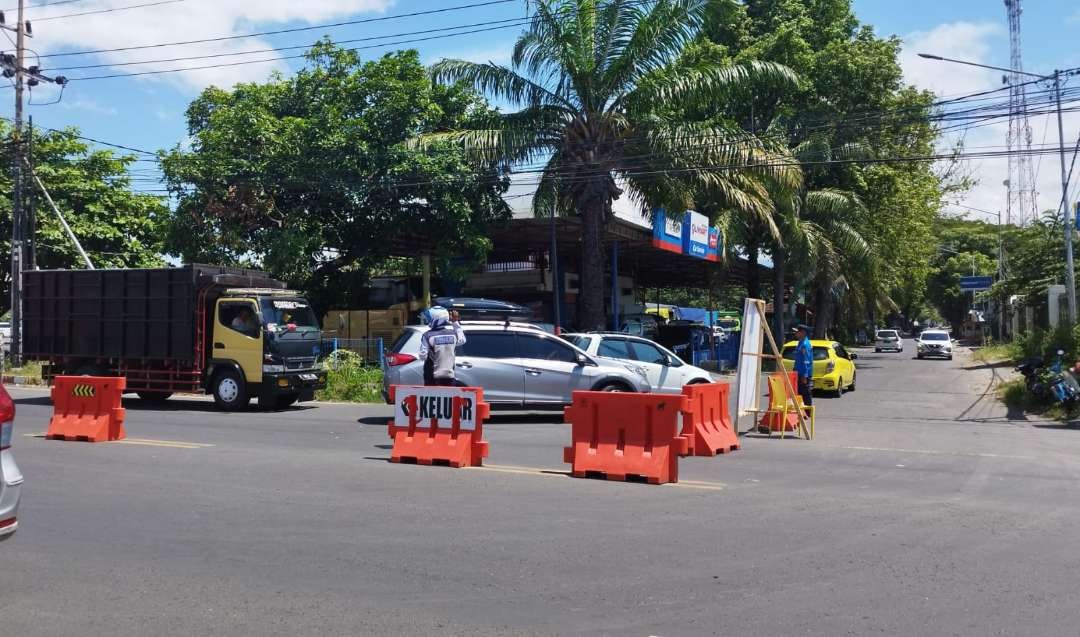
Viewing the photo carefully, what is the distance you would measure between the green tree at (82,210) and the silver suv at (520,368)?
24.4 m

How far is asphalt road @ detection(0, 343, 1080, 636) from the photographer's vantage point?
17.6ft

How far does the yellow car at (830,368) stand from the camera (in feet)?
76.5

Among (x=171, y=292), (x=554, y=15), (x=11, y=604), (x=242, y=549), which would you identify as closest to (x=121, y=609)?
(x=11, y=604)

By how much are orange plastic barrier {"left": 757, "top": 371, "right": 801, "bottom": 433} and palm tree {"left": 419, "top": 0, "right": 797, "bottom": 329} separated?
9121 millimetres

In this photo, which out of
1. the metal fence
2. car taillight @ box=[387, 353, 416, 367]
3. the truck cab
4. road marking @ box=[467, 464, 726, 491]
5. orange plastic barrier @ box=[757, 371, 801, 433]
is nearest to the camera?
road marking @ box=[467, 464, 726, 491]

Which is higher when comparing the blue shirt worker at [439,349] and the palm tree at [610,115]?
the palm tree at [610,115]

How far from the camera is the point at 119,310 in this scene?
1908 cm

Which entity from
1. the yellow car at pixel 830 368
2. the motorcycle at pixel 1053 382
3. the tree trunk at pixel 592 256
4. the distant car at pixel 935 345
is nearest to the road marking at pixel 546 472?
the motorcycle at pixel 1053 382

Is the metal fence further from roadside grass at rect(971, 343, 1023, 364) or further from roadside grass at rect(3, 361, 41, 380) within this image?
roadside grass at rect(971, 343, 1023, 364)

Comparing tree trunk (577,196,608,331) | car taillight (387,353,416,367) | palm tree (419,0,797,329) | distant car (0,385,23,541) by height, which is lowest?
distant car (0,385,23,541)

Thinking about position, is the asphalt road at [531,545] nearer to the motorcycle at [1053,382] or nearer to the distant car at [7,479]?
the distant car at [7,479]

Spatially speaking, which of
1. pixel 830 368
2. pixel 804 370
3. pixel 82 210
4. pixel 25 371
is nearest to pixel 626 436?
pixel 804 370

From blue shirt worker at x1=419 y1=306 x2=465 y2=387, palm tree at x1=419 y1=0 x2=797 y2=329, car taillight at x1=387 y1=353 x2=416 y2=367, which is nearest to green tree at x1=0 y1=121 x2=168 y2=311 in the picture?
palm tree at x1=419 y1=0 x2=797 y2=329

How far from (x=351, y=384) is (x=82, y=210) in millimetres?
22503
